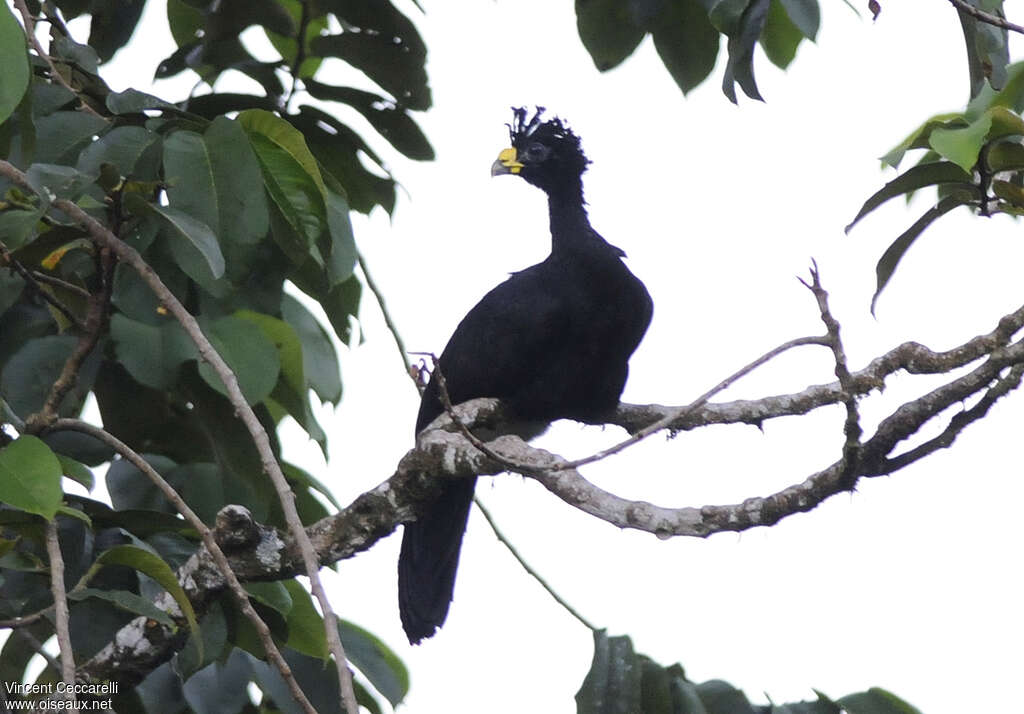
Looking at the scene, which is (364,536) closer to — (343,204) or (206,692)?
(206,692)

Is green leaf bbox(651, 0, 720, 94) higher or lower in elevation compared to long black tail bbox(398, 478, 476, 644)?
higher

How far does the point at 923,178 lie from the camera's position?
2.37 m

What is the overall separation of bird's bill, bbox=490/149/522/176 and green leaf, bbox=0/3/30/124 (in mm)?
2453

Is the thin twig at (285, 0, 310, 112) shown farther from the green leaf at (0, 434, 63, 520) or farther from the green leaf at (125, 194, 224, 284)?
the green leaf at (0, 434, 63, 520)

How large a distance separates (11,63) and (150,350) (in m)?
0.83

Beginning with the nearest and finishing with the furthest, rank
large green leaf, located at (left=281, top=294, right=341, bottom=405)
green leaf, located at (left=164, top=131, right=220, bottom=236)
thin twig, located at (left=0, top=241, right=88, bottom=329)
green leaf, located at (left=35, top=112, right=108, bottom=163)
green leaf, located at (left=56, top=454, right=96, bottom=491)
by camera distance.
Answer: green leaf, located at (left=56, top=454, right=96, bottom=491) → thin twig, located at (left=0, top=241, right=88, bottom=329) → green leaf, located at (left=164, top=131, right=220, bottom=236) → green leaf, located at (left=35, top=112, right=108, bottom=163) → large green leaf, located at (left=281, top=294, right=341, bottom=405)

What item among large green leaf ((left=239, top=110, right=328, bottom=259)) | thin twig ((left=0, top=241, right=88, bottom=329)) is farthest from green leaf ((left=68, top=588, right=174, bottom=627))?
large green leaf ((left=239, top=110, right=328, bottom=259))

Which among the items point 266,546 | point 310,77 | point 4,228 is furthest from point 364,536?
point 310,77

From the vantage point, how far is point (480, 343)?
379 centimetres

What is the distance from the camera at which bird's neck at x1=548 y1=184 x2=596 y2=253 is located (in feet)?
13.1

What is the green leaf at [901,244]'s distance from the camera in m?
2.45

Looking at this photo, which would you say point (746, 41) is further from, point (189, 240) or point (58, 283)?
point (58, 283)

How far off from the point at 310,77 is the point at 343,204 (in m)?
0.79

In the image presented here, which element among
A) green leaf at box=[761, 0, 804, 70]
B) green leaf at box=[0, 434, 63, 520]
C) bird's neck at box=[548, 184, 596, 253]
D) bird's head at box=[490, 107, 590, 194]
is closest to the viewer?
green leaf at box=[0, 434, 63, 520]
